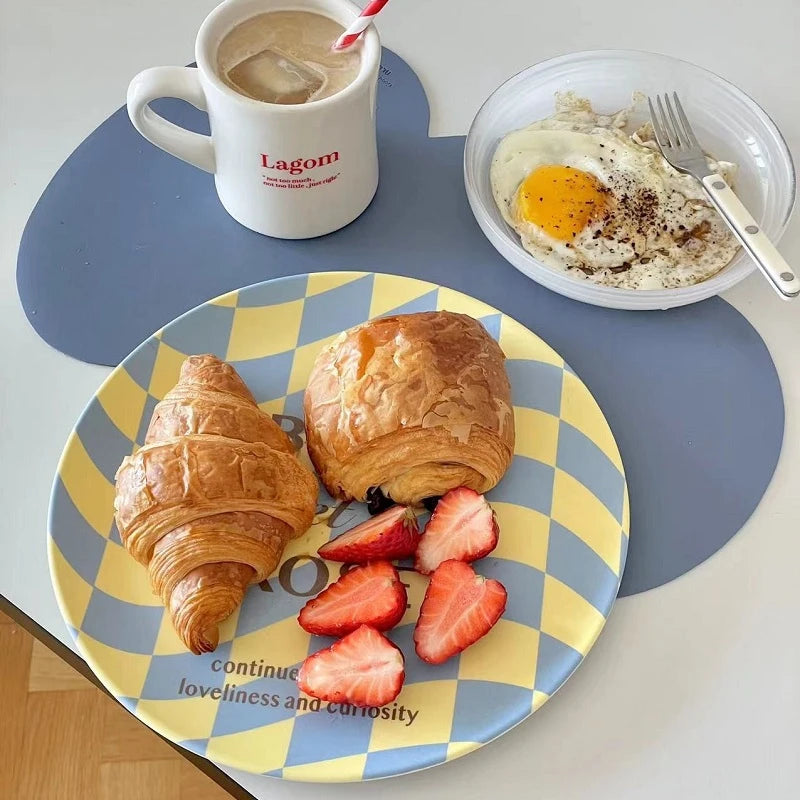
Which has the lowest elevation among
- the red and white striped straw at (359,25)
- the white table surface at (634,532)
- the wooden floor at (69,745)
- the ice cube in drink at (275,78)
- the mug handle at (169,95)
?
the wooden floor at (69,745)

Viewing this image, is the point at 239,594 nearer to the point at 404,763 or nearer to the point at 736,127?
the point at 404,763

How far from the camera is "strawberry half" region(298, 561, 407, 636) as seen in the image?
0.93 meters

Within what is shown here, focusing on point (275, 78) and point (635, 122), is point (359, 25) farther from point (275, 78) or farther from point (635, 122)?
point (635, 122)

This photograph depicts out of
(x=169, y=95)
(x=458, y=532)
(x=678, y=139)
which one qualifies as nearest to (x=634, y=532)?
(x=458, y=532)

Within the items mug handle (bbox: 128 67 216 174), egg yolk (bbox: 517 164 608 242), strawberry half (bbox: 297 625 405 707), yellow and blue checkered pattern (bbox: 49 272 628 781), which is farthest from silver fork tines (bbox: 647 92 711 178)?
strawberry half (bbox: 297 625 405 707)

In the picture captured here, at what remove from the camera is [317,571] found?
1.00m

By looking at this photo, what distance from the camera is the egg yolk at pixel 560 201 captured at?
1254mm

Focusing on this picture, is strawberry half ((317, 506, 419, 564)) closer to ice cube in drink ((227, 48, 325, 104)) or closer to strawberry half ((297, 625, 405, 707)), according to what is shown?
strawberry half ((297, 625, 405, 707))

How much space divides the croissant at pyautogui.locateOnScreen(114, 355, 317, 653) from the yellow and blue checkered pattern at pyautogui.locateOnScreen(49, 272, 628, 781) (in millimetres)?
43

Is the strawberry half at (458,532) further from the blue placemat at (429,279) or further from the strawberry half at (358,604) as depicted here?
the blue placemat at (429,279)

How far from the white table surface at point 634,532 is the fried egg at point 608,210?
0.34 feet

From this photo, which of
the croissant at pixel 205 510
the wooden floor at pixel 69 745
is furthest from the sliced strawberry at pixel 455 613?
A: the wooden floor at pixel 69 745

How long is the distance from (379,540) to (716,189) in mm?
675

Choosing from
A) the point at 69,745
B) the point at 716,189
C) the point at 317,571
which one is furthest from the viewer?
the point at 69,745
